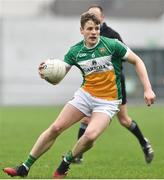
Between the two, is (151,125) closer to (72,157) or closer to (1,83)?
(72,157)

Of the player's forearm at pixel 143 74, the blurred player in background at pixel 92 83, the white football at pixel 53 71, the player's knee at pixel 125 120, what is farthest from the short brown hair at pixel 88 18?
the player's knee at pixel 125 120

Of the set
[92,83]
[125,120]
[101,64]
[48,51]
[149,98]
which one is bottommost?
[48,51]

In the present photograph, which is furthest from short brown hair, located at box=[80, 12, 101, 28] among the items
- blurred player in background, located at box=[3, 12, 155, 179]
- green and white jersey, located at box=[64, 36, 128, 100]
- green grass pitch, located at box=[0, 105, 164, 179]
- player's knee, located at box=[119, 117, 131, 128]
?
player's knee, located at box=[119, 117, 131, 128]

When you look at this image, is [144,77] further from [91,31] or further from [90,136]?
[90,136]

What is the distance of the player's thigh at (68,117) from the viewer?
9195 millimetres

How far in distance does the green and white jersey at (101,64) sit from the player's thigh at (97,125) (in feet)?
0.95

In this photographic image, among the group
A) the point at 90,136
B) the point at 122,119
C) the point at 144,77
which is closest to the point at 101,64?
the point at 144,77

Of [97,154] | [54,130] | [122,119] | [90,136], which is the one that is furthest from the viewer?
[97,154]

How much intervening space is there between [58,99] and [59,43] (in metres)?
3.62

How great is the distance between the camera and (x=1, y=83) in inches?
1850

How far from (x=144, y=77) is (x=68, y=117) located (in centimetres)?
106

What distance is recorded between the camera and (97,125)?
899cm

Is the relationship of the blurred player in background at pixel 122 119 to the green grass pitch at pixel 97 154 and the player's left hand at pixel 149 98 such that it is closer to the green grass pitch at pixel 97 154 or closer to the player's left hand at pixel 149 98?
the green grass pitch at pixel 97 154

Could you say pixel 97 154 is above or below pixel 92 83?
below
